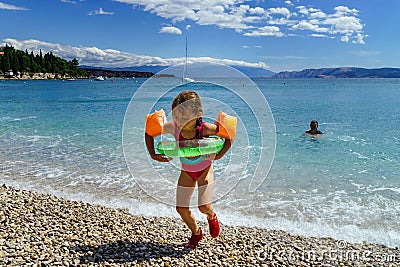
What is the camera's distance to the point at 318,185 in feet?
31.0

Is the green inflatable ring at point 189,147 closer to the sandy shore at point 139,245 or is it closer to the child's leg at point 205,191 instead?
the child's leg at point 205,191

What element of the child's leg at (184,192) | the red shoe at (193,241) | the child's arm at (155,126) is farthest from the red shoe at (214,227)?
the child's arm at (155,126)

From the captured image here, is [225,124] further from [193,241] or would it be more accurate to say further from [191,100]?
[193,241]

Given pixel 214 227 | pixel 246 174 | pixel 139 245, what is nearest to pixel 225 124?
pixel 214 227

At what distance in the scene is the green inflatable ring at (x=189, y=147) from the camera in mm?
4445

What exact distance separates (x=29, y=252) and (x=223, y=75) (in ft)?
11.1

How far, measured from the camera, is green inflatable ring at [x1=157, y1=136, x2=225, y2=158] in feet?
14.6

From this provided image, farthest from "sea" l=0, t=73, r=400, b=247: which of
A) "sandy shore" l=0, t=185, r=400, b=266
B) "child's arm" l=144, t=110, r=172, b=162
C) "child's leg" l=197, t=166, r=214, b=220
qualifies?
"sandy shore" l=0, t=185, r=400, b=266

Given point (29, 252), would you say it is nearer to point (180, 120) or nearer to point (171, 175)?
point (180, 120)

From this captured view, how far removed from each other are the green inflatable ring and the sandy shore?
146 cm

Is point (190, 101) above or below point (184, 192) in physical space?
above

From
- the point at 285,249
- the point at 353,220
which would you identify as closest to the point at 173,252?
the point at 285,249

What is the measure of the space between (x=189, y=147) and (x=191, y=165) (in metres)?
0.30

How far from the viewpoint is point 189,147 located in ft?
14.7
